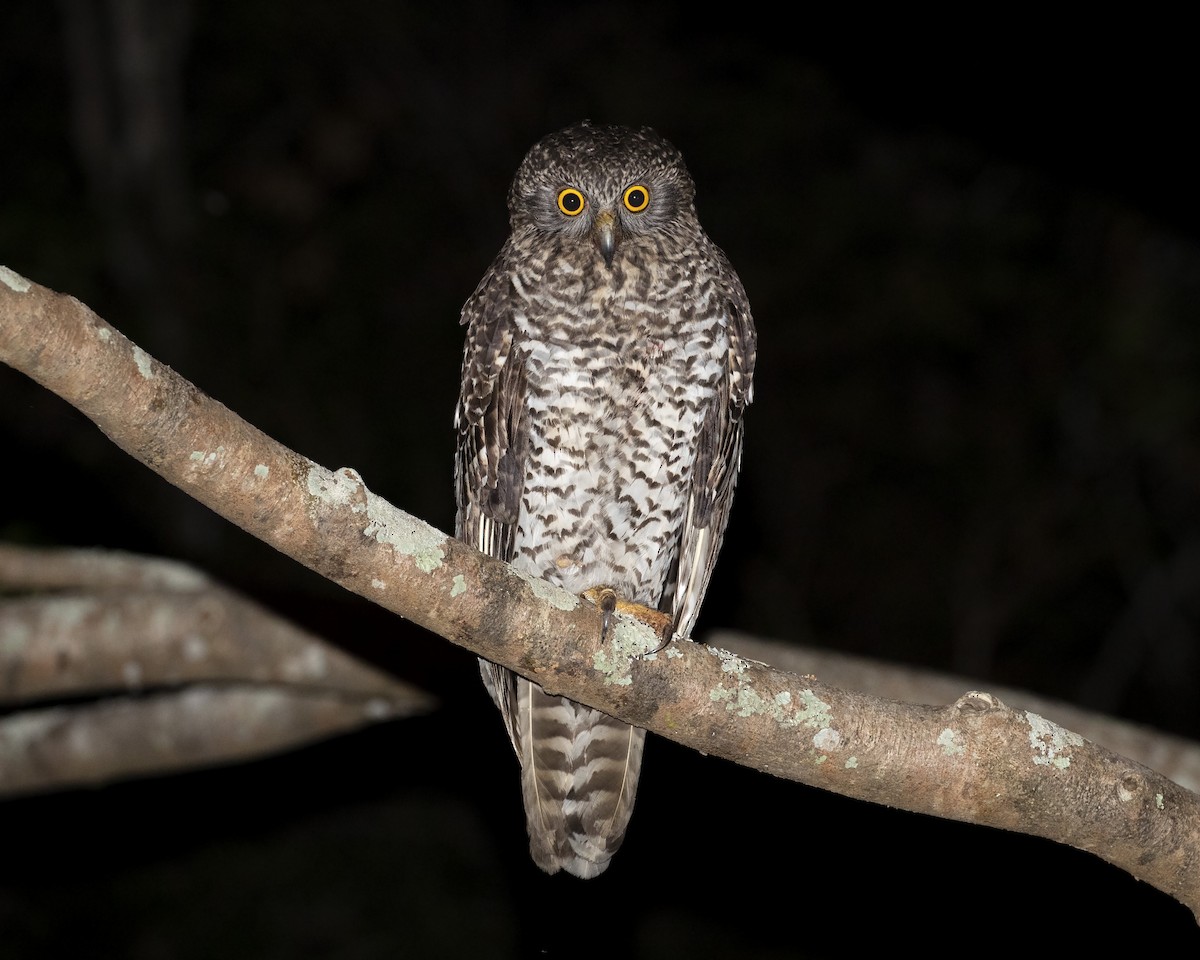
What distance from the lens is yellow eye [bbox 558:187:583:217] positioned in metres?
3.63

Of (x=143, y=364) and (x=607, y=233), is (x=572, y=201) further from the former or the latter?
(x=143, y=364)

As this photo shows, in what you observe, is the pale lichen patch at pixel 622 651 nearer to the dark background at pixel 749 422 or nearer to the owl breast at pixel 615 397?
the owl breast at pixel 615 397

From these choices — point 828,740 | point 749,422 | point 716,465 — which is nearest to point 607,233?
point 716,465

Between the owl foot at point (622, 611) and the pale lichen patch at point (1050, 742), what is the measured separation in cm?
77

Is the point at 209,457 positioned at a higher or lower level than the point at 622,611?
higher

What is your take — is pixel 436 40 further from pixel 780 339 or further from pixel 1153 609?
pixel 1153 609

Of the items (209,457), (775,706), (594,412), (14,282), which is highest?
(14,282)

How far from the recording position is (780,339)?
27.0 ft

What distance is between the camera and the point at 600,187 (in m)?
3.60

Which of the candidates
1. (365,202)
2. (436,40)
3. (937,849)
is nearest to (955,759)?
(937,849)

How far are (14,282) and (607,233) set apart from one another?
1753 mm

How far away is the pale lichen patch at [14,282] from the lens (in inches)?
80.0

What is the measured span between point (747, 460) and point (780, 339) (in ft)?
2.63

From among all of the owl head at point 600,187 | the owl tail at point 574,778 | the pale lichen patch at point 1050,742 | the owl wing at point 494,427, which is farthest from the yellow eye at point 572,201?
the pale lichen patch at point 1050,742
